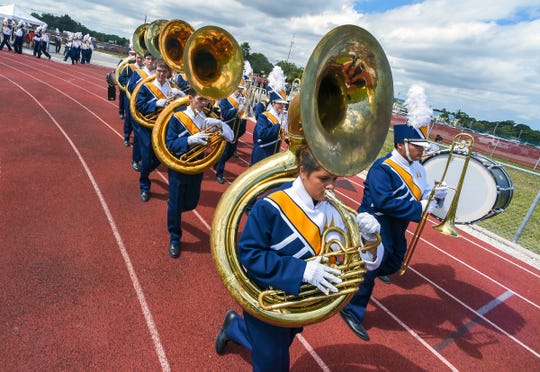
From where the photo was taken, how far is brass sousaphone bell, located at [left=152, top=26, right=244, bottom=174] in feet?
13.5

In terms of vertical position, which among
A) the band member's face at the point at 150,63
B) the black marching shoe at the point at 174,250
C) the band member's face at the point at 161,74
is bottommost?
the black marching shoe at the point at 174,250

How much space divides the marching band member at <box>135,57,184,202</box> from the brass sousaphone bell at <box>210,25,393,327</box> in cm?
382

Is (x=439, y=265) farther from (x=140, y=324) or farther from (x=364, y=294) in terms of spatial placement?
(x=140, y=324)

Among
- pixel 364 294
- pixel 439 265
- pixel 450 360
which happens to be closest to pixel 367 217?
pixel 364 294

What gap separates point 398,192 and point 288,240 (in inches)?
70.8

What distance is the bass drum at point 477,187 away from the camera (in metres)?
3.96

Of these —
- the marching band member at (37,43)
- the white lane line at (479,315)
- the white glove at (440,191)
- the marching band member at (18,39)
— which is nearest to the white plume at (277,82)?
the white lane line at (479,315)

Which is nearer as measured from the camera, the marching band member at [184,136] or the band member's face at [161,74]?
the marching band member at [184,136]

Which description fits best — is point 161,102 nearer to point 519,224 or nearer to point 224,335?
point 224,335

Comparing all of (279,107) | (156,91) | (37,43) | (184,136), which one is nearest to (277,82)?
(279,107)

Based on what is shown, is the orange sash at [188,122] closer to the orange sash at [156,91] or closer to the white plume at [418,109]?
the orange sash at [156,91]

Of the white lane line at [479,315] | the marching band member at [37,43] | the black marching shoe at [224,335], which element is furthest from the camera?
the marching band member at [37,43]

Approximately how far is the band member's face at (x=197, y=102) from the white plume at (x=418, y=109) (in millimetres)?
2515

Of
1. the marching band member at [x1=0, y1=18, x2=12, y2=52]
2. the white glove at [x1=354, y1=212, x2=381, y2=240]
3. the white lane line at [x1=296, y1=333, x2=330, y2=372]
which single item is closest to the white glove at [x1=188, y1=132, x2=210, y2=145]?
the white glove at [x1=354, y1=212, x2=381, y2=240]
